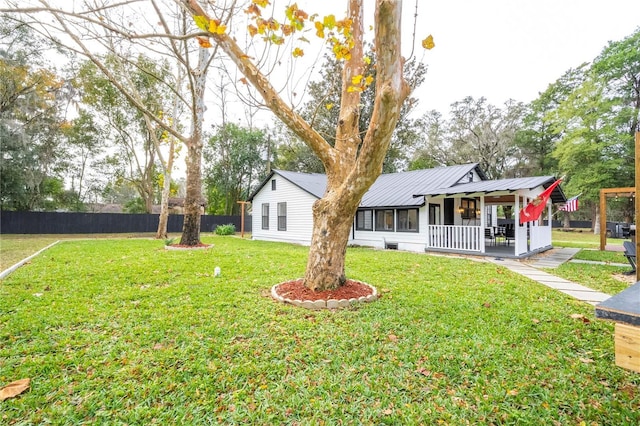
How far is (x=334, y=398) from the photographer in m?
2.08

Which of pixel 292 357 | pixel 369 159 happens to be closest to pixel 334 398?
pixel 292 357

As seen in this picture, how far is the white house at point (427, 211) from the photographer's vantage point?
957 centimetres

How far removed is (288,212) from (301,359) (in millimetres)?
11751

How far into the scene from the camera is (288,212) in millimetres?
14164

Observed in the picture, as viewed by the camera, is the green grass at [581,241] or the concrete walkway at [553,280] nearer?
Answer: the concrete walkway at [553,280]

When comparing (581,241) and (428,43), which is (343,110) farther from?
(581,241)

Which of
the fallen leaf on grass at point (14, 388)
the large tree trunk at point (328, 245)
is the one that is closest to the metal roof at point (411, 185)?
the large tree trunk at point (328, 245)

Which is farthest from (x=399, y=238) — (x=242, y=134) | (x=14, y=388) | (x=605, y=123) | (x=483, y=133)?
(x=605, y=123)

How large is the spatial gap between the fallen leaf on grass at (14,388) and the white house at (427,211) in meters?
9.90

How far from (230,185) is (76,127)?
408 inches

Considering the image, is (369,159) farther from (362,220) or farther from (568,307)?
(362,220)

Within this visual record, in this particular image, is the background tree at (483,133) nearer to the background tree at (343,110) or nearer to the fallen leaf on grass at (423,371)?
the background tree at (343,110)

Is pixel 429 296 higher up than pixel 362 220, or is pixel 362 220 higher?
pixel 362 220

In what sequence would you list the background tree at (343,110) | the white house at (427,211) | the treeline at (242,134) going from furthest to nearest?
the treeline at (242,134)
the white house at (427,211)
the background tree at (343,110)
